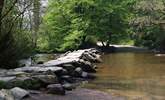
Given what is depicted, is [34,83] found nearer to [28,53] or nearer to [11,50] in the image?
[11,50]

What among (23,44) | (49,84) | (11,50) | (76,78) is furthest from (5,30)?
(49,84)

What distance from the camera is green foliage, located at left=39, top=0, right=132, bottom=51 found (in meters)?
40.7

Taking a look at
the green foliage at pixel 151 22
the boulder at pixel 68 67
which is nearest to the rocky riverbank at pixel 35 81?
the boulder at pixel 68 67

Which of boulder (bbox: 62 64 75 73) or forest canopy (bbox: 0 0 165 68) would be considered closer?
boulder (bbox: 62 64 75 73)

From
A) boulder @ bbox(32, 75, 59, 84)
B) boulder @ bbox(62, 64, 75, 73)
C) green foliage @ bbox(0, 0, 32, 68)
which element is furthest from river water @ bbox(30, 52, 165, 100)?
green foliage @ bbox(0, 0, 32, 68)

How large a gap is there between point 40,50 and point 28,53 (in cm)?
2041

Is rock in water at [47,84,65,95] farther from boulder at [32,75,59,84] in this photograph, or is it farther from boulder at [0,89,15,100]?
boulder at [0,89,15,100]

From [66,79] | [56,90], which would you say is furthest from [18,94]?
[66,79]

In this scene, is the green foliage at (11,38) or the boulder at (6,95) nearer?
the boulder at (6,95)

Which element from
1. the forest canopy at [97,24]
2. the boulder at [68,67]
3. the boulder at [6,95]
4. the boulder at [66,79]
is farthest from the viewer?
the forest canopy at [97,24]

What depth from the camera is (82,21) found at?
135ft

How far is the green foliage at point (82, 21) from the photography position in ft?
134

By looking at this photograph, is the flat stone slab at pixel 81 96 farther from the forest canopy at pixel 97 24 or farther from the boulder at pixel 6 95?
the forest canopy at pixel 97 24

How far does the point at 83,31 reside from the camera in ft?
135
